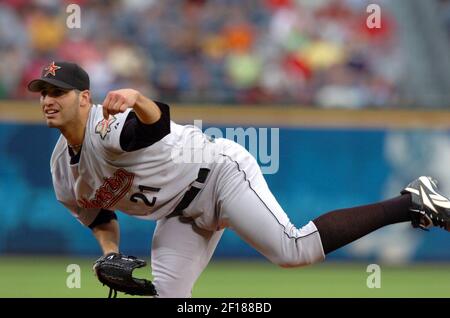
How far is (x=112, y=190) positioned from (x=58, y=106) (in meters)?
Result: 0.60

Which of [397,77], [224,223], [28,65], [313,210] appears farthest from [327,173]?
[224,223]

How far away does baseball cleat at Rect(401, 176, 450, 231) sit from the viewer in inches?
211

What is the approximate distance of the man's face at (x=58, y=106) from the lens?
5.17 meters

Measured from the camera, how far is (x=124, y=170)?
5.30 meters

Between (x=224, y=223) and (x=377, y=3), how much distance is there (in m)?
7.36

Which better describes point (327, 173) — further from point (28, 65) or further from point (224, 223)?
point (224, 223)

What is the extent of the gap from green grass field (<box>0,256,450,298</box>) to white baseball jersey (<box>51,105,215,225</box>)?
2259mm

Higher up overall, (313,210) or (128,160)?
(313,210)

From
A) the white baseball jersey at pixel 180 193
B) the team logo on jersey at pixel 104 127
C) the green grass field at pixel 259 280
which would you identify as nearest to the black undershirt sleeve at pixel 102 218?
the white baseball jersey at pixel 180 193

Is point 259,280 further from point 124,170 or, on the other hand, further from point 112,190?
point 124,170

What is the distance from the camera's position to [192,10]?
1203cm

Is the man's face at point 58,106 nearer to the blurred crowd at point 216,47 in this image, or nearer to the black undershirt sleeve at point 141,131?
the black undershirt sleeve at point 141,131

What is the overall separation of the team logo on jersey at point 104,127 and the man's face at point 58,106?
0.16 metres

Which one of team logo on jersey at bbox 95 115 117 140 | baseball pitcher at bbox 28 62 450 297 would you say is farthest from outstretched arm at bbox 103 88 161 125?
team logo on jersey at bbox 95 115 117 140
